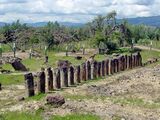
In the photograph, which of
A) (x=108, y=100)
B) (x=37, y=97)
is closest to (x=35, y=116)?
(x=37, y=97)

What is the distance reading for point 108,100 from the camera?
27.3 m

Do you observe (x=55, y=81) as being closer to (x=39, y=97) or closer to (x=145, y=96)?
(x=39, y=97)

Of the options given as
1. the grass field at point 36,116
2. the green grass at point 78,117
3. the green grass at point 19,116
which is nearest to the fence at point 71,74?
the green grass at point 19,116

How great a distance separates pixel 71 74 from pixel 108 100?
6.77m

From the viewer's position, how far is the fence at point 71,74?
29.8m

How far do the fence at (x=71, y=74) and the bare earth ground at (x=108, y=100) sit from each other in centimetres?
119

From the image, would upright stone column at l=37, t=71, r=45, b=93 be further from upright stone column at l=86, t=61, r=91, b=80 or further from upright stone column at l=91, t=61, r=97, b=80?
upright stone column at l=91, t=61, r=97, b=80

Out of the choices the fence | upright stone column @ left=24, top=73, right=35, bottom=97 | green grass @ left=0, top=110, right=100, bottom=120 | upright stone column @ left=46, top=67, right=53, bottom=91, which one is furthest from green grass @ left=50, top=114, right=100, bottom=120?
upright stone column @ left=46, top=67, right=53, bottom=91

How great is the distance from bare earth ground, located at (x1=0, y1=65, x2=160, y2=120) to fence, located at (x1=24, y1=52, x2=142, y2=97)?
119 centimetres

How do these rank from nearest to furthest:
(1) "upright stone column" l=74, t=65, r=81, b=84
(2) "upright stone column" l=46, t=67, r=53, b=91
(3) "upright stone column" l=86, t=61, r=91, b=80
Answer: (2) "upright stone column" l=46, t=67, r=53, b=91 → (1) "upright stone column" l=74, t=65, r=81, b=84 → (3) "upright stone column" l=86, t=61, r=91, b=80

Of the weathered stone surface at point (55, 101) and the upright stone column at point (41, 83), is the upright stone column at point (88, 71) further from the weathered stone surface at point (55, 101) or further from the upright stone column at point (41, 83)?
the weathered stone surface at point (55, 101)

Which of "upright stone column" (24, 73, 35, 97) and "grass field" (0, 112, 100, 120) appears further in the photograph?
"upright stone column" (24, 73, 35, 97)

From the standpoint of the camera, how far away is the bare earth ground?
24.5 meters

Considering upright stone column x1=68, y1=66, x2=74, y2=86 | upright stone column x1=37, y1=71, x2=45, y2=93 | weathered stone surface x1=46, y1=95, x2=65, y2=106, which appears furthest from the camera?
upright stone column x1=68, y1=66, x2=74, y2=86
